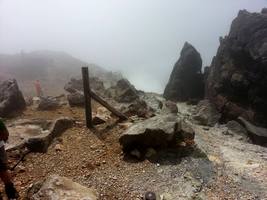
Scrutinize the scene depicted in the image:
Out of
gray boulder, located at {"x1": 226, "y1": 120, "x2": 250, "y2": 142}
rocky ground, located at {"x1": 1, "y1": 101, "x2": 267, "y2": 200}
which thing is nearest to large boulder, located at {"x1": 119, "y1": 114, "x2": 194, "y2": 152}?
rocky ground, located at {"x1": 1, "y1": 101, "x2": 267, "y2": 200}

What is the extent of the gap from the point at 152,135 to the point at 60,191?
4.98m

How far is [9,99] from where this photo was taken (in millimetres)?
18859

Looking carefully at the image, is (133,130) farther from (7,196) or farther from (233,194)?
(7,196)

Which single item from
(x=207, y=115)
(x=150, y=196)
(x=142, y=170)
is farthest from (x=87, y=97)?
(x=207, y=115)

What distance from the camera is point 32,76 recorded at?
59.4 m

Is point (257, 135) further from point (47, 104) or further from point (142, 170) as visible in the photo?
point (47, 104)

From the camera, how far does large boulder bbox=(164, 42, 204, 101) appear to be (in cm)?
4359

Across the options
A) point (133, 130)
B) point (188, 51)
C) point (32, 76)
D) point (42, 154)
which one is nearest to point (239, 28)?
point (188, 51)

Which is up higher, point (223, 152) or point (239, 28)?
point (239, 28)

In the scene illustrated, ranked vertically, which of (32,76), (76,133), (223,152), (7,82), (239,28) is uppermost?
(239,28)

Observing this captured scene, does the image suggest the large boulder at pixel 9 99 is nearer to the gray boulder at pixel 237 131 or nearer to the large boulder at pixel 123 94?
the large boulder at pixel 123 94

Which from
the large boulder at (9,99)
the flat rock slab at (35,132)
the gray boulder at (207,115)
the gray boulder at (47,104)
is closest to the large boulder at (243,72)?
the gray boulder at (207,115)

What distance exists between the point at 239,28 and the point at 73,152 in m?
29.2

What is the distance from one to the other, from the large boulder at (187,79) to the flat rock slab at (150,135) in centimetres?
3031
